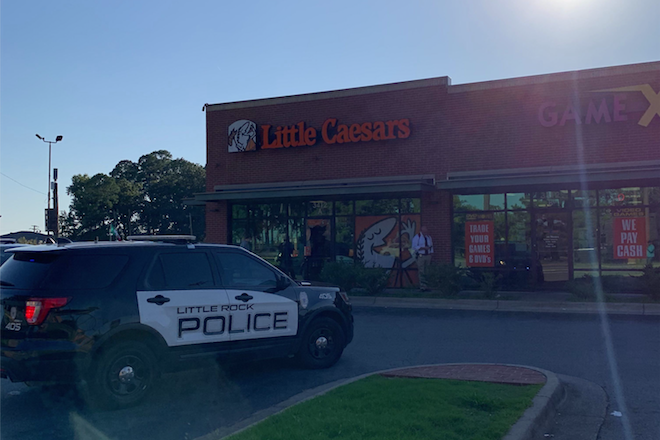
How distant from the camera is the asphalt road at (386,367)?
605cm

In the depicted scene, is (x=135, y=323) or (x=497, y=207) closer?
(x=135, y=323)

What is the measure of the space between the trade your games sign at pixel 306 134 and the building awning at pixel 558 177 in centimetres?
255

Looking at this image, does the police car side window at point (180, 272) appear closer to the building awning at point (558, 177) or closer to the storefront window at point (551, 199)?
the building awning at point (558, 177)

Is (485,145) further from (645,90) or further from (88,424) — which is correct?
(88,424)

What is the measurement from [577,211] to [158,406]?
13.5 meters

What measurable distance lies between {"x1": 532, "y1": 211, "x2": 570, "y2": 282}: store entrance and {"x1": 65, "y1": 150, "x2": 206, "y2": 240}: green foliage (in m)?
45.3

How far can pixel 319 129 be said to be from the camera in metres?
20.3

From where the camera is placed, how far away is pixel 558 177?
1591cm

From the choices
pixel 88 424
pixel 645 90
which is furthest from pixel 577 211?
pixel 88 424

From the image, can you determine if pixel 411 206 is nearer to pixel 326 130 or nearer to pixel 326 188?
pixel 326 188

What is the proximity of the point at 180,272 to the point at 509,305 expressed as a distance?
30.5ft

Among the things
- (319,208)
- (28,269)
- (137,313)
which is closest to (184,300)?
(137,313)

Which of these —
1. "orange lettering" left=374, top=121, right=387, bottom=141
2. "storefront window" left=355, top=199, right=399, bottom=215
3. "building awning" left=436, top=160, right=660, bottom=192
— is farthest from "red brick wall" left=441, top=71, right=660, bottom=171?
"storefront window" left=355, top=199, right=399, bottom=215

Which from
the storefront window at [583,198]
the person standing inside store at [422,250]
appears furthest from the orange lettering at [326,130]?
the storefront window at [583,198]
